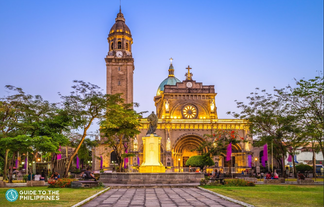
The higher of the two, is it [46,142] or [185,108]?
[185,108]

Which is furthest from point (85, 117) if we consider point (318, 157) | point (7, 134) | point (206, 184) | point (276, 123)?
point (318, 157)

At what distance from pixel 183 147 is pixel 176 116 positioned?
6333 mm

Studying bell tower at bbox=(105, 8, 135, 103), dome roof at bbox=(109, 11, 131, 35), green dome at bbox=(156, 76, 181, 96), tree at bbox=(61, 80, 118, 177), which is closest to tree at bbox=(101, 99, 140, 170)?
tree at bbox=(61, 80, 118, 177)

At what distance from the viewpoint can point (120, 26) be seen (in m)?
69.1

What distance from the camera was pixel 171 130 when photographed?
65750 millimetres

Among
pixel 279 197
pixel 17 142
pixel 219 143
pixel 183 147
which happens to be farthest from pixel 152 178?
pixel 183 147

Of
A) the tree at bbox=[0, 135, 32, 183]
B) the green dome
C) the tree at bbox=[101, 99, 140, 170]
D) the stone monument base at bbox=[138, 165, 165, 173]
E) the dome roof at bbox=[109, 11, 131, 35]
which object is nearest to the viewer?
the tree at bbox=[0, 135, 32, 183]

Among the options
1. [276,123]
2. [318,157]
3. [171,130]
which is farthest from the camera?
[318,157]

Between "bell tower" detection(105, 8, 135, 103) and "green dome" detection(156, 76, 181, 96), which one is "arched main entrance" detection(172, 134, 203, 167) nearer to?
"bell tower" detection(105, 8, 135, 103)

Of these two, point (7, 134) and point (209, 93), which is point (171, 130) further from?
point (7, 134)

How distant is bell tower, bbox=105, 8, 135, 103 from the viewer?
6631cm

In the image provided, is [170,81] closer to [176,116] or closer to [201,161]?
[176,116]

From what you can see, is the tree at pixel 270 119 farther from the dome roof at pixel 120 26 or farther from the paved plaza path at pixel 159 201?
the dome roof at pixel 120 26

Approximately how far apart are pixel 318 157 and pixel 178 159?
4154 cm
